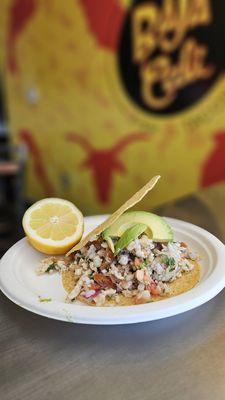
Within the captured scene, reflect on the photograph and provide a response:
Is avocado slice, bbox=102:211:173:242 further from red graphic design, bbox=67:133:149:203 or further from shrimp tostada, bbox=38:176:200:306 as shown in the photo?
red graphic design, bbox=67:133:149:203

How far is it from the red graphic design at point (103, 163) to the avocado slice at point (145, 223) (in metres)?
2.92

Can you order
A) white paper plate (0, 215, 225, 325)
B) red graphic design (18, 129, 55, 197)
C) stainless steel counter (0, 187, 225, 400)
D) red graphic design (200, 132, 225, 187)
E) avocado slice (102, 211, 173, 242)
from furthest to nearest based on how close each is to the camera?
red graphic design (18, 129, 55, 197) → red graphic design (200, 132, 225, 187) → avocado slice (102, 211, 173, 242) → white paper plate (0, 215, 225, 325) → stainless steel counter (0, 187, 225, 400)

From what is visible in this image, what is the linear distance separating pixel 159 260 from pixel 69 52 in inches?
137

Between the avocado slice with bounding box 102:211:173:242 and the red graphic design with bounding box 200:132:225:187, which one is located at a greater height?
the avocado slice with bounding box 102:211:173:242

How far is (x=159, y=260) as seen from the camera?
1.22 metres

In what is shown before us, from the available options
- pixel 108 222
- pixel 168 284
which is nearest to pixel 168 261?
pixel 168 284

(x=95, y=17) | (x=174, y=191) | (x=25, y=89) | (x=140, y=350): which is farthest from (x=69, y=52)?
(x=140, y=350)

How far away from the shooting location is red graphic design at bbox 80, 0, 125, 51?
12.8 feet

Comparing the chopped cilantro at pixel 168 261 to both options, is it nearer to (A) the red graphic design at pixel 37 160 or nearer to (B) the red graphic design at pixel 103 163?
(B) the red graphic design at pixel 103 163

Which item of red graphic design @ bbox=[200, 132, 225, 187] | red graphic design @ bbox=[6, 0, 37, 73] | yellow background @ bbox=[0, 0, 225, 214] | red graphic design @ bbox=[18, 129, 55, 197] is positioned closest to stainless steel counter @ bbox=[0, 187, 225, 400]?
yellow background @ bbox=[0, 0, 225, 214]

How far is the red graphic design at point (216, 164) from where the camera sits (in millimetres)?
3705

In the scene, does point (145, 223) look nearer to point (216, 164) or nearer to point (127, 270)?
point (127, 270)

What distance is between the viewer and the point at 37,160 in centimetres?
502

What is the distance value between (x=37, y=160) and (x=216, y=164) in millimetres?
2041
